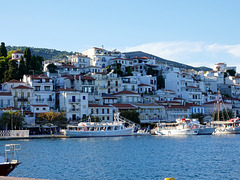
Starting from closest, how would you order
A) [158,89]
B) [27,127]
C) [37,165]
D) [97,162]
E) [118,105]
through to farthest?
[37,165] < [97,162] < [27,127] < [118,105] < [158,89]

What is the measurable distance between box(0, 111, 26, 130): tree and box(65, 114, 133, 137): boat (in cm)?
842

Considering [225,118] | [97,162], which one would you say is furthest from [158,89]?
[97,162]

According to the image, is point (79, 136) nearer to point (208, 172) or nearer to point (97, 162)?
point (97, 162)

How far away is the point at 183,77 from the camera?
4678 inches

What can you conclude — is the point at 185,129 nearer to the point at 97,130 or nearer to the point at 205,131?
the point at 205,131

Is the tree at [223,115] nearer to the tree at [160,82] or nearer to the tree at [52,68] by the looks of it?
the tree at [160,82]

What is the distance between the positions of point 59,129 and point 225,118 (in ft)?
145

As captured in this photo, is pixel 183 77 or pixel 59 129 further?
pixel 183 77

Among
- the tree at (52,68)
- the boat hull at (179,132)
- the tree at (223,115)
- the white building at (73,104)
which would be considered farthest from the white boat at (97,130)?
the tree at (223,115)

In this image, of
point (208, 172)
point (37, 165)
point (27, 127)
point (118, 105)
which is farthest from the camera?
point (118, 105)

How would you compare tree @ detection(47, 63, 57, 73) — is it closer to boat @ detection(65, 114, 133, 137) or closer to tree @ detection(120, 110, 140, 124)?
tree @ detection(120, 110, 140, 124)

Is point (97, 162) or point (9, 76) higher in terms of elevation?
point (9, 76)

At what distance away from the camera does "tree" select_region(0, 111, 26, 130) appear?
233 feet

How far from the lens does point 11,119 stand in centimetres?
7081
